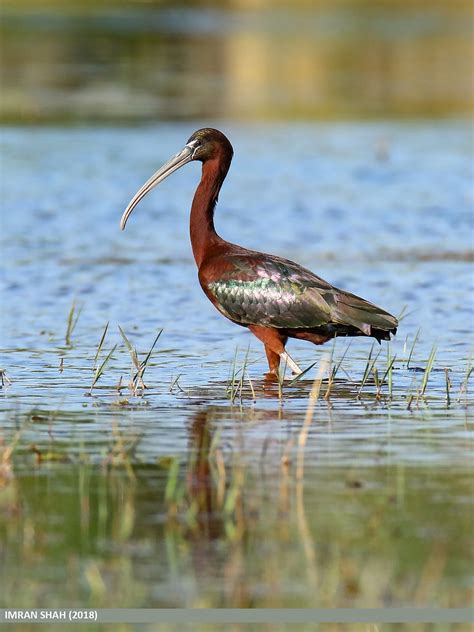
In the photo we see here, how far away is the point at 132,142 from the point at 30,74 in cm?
1157

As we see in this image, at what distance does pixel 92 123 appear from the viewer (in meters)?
26.4

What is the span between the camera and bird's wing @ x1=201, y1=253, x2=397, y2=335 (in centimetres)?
945

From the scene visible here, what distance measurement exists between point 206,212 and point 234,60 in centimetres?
2966

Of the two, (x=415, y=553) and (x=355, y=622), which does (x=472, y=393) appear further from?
(x=355, y=622)

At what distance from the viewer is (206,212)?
10070 millimetres

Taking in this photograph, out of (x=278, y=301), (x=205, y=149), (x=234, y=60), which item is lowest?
(x=278, y=301)

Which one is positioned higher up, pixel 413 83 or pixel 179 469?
pixel 413 83

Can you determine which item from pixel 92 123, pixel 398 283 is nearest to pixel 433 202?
pixel 398 283

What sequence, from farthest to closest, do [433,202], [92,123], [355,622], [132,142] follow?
[92,123], [132,142], [433,202], [355,622]

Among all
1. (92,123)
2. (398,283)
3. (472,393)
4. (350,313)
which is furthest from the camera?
(92,123)

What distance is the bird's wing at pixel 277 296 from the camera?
372 inches

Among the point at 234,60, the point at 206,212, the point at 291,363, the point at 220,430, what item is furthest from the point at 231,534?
the point at 234,60

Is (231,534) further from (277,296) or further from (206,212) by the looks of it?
(206,212)

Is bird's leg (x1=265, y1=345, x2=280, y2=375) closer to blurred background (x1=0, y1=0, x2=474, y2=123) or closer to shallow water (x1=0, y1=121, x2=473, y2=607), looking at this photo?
shallow water (x1=0, y1=121, x2=473, y2=607)
